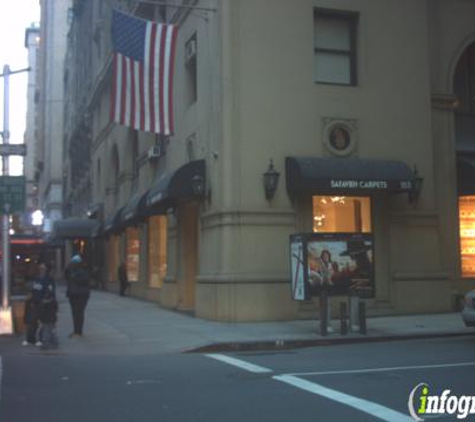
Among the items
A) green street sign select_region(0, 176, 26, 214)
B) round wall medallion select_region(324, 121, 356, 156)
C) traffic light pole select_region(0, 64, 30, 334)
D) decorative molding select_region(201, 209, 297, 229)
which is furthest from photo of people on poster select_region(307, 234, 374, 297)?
green street sign select_region(0, 176, 26, 214)

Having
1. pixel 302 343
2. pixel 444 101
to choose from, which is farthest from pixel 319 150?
pixel 302 343

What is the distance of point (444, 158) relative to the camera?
20344 millimetres

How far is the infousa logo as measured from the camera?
7438 mm

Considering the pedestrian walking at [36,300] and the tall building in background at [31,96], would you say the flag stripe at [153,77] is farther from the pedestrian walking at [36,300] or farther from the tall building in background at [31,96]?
the tall building in background at [31,96]

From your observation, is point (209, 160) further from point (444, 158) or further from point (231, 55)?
point (444, 158)

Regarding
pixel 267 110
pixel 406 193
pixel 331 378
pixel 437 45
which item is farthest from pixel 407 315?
pixel 331 378

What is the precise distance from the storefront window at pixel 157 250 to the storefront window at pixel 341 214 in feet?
25.6

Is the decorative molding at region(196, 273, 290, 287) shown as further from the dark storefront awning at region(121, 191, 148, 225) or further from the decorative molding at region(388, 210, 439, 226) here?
the dark storefront awning at region(121, 191, 148, 225)

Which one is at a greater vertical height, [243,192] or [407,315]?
[243,192]

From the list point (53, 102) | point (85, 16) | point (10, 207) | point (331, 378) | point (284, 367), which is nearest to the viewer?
point (331, 378)

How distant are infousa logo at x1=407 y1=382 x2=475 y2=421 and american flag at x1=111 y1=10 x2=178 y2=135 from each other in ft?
39.7

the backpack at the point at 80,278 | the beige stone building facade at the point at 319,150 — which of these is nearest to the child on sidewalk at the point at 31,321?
the backpack at the point at 80,278

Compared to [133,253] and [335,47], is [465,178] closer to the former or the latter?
[335,47]

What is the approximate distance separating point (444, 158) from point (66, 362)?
12.7m
